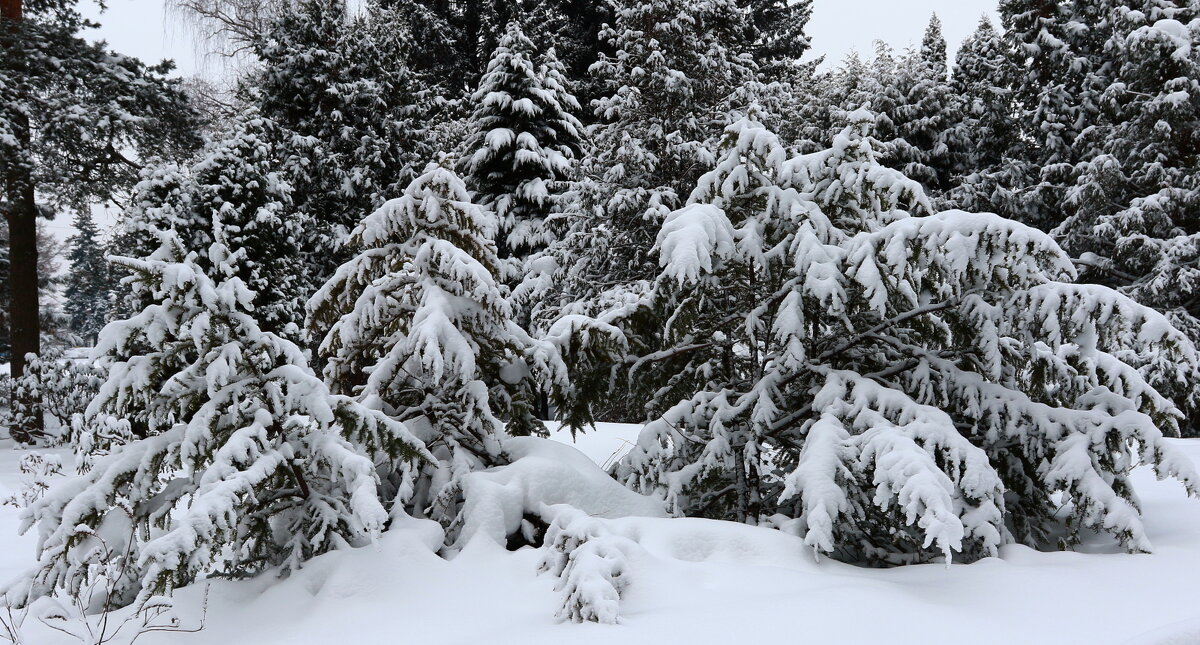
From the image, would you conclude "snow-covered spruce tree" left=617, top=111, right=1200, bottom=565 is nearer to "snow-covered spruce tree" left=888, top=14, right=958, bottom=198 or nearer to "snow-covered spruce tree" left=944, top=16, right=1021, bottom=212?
"snow-covered spruce tree" left=944, top=16, right=1021, bottom=212

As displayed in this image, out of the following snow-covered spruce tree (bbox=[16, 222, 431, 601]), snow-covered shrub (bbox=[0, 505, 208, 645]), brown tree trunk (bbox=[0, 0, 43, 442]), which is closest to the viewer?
snow-covered shrub (bbox=[0, 505, 208, 645])

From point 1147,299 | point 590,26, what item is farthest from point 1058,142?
point 590,26

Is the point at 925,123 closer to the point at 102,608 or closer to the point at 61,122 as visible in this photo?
the point at 61,122

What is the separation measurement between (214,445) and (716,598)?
2.60 meters

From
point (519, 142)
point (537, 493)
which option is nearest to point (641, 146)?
point (519, 142)

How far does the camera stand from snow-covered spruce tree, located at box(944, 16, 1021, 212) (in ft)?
64.9

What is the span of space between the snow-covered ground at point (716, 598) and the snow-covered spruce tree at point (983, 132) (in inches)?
700

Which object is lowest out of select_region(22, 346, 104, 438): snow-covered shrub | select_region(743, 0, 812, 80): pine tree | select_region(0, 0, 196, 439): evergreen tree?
select_region(22, 346, 104, 438): snow-covered shrub

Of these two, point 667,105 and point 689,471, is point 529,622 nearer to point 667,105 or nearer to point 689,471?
point 689,471

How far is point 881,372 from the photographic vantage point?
180 inches

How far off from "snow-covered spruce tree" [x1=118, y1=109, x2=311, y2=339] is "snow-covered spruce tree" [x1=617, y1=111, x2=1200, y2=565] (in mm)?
8528

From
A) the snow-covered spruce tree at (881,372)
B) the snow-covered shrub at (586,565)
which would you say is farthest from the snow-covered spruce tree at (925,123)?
the snow-covered shrub at (586,565)

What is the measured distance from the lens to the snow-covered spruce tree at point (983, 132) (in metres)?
19.8

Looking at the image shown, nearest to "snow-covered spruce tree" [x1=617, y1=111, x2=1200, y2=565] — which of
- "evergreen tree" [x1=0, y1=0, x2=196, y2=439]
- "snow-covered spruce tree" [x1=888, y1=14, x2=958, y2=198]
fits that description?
"evergreen tree" [x1=0, y1=0, x2=196, y2=439]
